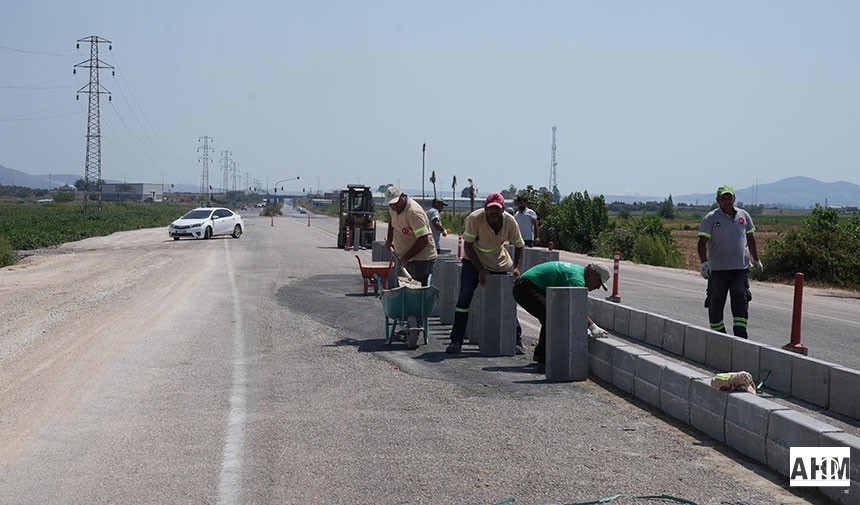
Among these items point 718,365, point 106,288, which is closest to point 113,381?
point 718,365

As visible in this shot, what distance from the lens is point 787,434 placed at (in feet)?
20.5

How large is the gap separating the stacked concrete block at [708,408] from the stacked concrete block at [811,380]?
54.3 inches

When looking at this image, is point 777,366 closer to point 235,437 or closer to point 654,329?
point 654,329

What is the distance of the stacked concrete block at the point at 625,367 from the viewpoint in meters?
8.72

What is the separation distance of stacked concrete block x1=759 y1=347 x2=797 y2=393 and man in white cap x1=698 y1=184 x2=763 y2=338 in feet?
4.98

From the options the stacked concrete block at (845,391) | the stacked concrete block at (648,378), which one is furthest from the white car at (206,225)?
the stacked concrete block at (845,391)

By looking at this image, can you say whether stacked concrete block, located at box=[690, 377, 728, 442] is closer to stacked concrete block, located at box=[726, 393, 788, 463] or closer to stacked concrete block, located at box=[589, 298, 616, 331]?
stacked concrete block, located at box=[726, 393, 788, 463]

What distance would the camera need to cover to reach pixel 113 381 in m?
9.22

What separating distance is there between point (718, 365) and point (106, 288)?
1371cm

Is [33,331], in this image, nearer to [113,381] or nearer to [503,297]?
[113,381]

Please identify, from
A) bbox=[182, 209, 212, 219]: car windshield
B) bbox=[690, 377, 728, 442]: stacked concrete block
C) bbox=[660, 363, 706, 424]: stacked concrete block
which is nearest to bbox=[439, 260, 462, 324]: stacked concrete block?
bbox=[660, 363, 706, 424]: stacked concrete block

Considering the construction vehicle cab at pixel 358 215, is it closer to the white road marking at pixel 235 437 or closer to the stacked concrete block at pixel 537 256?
the stacked concrete block at pixel 537 256

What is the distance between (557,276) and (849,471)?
4577mm

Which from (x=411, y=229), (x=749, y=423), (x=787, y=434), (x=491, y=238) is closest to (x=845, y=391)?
(x=749, y=423)
